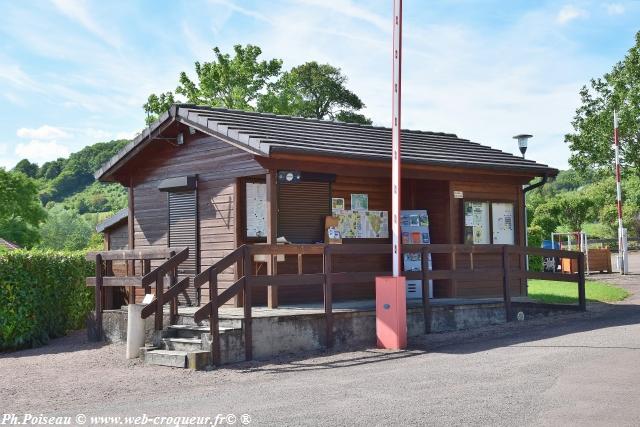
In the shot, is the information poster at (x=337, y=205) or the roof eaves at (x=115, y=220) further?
the roof eaves at (x=115, y=220)

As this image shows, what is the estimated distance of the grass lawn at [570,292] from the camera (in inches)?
709

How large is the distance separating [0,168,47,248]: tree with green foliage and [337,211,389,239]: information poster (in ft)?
161

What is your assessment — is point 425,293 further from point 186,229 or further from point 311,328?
point 186,229

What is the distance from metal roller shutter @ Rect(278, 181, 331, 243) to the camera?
13.6 m

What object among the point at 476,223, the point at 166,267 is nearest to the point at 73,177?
the point at 476,223

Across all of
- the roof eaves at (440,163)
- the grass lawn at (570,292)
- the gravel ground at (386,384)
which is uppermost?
the roof eaves at (440,163)

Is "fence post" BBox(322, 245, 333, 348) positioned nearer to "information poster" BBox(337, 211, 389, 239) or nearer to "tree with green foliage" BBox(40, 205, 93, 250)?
"information poster" BBox(337, 211, 389, 239)

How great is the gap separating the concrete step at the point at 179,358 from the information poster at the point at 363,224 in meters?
4.90

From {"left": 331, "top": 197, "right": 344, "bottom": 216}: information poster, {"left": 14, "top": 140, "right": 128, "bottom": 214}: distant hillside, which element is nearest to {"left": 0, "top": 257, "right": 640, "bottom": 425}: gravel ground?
{"left": 331, "top": 197, "right": 344, "bottom": 216}: information poster

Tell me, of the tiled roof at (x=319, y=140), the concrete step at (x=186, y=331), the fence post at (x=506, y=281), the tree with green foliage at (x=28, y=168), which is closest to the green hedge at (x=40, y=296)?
the tiled roof at (x=319, y=140)

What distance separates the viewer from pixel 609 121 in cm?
3412

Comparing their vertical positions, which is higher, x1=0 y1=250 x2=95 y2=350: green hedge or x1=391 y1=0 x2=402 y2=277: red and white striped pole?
x1=391 y1=0 x2=402 y2=277: red and white striped pole

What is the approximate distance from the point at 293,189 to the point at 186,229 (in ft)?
8.01

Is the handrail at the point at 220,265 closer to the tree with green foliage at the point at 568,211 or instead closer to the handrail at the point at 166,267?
the handrail at the point at 166,267
